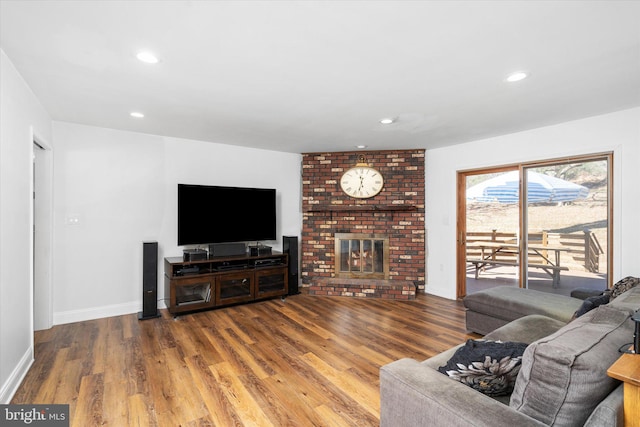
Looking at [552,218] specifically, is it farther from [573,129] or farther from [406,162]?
[406,162]

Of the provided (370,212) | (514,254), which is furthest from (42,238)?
(514,254)

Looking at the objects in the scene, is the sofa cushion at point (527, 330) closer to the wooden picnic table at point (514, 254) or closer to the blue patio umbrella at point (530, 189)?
the wooden picnic table at point (514, 254)

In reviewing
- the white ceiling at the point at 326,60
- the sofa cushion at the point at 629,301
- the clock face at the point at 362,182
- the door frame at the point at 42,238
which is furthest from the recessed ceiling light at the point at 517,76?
the door frame at the point at 42,238

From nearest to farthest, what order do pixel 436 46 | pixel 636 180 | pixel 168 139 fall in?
pixel 436 46
pixel 636 180
pixel 168 139

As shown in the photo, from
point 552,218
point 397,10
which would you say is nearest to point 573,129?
point 552,218

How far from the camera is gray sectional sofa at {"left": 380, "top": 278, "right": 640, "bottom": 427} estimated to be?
995mm

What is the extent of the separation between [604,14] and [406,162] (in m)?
3.22

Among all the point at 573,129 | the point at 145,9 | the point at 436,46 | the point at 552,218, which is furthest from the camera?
the point at 552,218

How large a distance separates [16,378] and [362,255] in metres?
3.95

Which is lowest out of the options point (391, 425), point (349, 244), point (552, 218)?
point (391, 425)

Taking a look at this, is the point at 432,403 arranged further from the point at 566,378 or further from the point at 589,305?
the point at 589,305

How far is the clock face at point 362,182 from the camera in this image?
4848 mm

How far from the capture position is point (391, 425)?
1313 mm

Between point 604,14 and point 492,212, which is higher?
point 604,14
